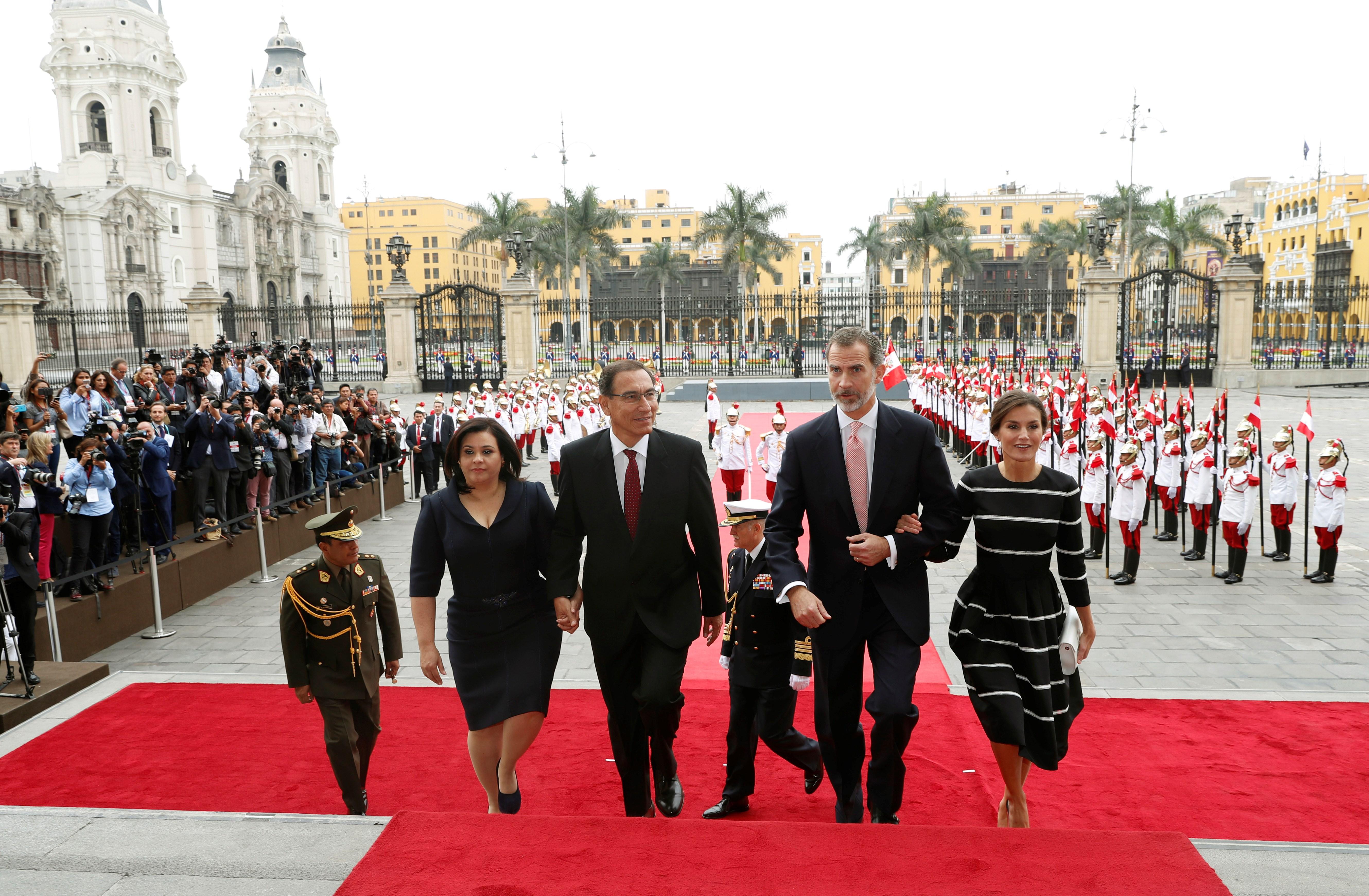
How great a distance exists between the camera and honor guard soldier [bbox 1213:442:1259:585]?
9305 mm

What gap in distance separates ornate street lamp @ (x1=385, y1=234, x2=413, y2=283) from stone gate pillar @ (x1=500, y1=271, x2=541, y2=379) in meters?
3.43

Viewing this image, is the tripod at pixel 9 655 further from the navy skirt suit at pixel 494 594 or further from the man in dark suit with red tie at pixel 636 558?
the man in dark suit with red tie at pixel 636 558

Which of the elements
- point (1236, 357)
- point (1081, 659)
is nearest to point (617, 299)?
point (1236, 357)

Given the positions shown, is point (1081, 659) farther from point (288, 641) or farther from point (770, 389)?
→ point (770, 389)

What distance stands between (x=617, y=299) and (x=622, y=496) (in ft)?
96.8

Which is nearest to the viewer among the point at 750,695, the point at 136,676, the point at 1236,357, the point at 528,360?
the point at 750,695

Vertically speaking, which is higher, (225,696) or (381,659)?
(381,659)

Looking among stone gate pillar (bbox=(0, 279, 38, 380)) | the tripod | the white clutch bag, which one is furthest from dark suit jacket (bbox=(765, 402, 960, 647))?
stone gate pillar (bbox=(0, 279, 38, 380))

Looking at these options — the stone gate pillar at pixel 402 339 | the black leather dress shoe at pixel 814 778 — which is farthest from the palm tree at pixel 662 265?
the black leather dress shoe at pixel 814 778

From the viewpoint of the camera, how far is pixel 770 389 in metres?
31.9

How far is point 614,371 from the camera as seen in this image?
3725 mm

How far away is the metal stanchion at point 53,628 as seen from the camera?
6.91 meters

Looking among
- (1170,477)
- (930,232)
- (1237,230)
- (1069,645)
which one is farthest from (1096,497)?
(930,232)

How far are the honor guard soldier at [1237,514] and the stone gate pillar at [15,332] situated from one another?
94.4 feet
